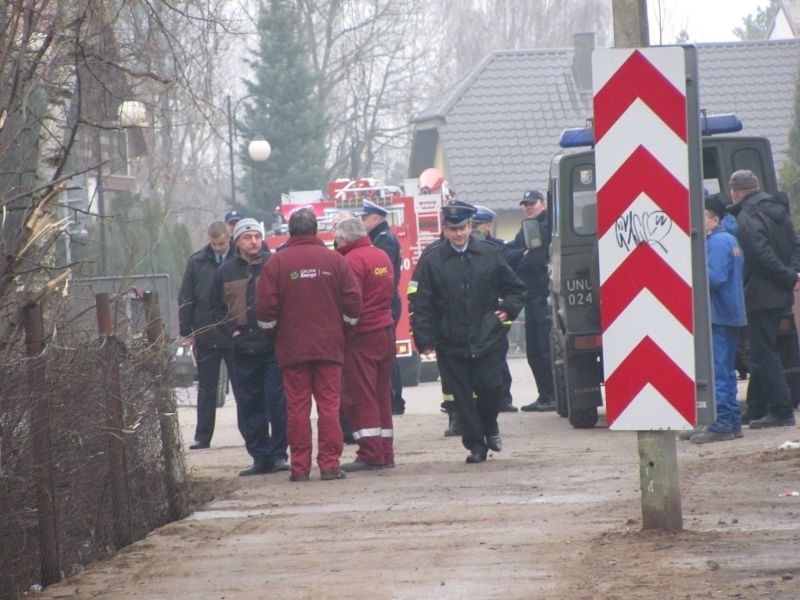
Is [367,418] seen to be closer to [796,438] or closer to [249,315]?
[249,315]

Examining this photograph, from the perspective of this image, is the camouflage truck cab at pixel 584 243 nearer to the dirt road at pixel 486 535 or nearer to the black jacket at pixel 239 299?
the dirt road at pixel 486 535

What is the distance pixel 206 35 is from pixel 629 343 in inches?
145

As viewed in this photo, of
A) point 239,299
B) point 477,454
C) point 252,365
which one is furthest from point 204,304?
point 477,454

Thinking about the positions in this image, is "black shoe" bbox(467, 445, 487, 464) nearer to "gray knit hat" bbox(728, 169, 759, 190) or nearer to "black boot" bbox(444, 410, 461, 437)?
"black boot" bbox(444, 410, 461, 437)

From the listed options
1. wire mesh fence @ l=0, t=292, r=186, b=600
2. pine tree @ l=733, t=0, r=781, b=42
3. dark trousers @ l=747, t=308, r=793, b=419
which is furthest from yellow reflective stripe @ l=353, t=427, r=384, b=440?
pine tree @ l=733, t=0, r=781, b=42

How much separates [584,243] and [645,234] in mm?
6108

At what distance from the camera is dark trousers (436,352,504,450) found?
11852 millimetres

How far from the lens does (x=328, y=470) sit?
11578 mm

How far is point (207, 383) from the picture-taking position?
1409cm

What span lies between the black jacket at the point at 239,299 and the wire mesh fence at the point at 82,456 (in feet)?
6.32

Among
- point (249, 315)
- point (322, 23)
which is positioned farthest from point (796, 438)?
point (322, 23)

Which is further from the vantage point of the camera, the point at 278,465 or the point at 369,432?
the point at 278,465

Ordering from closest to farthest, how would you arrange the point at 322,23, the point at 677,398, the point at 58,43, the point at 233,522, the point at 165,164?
the point at 677,398 → the point at 58,43 → the point at 233,522 → the point at 165,164 → the point at 322,23

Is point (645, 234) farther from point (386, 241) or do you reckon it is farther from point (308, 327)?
point (386, 241)
